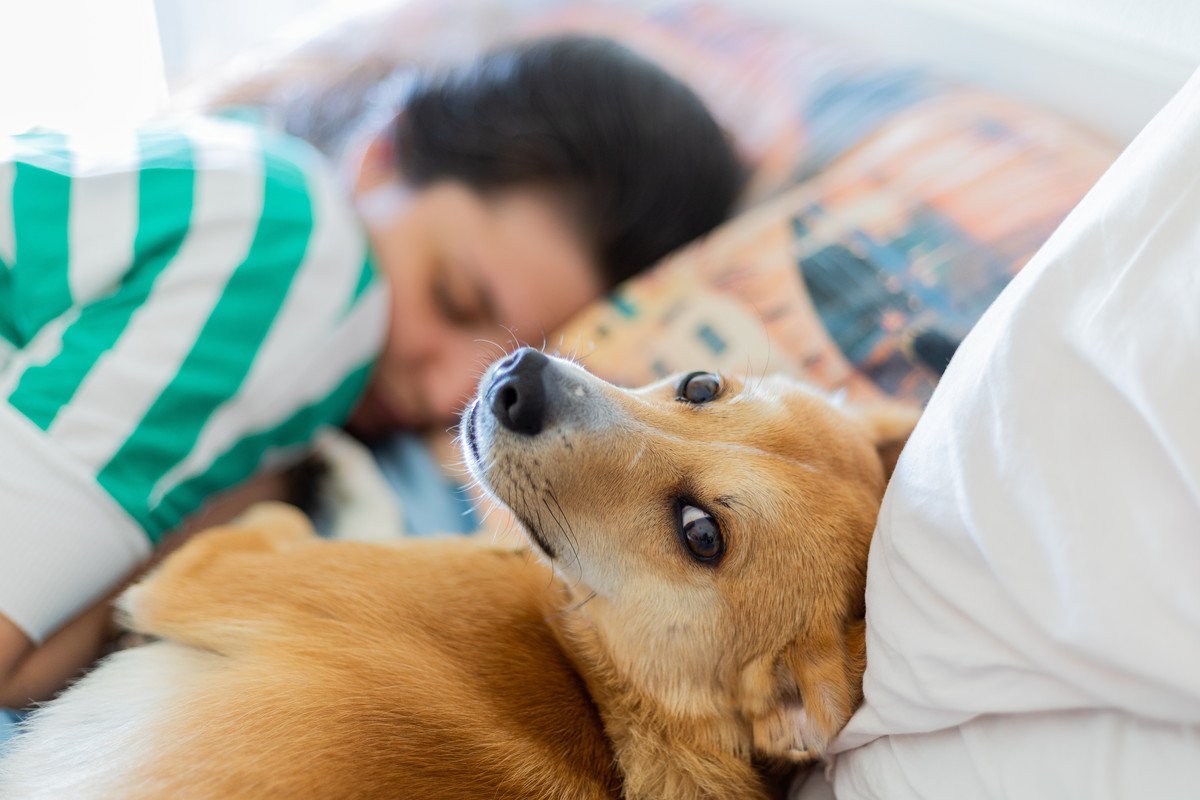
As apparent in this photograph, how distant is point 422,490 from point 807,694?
1.15m

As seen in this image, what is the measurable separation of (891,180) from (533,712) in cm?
140

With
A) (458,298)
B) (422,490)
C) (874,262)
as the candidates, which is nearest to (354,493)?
(422,490)

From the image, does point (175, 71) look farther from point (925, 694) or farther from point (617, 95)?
point (925, 694)

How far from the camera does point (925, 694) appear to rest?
107 centimetres

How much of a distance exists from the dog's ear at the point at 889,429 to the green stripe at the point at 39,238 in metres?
1.50

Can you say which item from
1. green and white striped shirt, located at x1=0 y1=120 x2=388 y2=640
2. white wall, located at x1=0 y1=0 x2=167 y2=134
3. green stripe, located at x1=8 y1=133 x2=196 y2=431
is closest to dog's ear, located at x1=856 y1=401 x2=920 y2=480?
green and white striped shirt, located at x1=0 y1=120 x2=388 y2=640

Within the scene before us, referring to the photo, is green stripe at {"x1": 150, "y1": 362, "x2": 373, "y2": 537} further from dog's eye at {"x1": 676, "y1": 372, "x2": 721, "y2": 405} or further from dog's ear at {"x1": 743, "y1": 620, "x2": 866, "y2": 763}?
dog's ear at {"x1": 743, "y1": 620, "x2": 866, "y2": 763}

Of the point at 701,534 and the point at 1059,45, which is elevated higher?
the point at 1059,45

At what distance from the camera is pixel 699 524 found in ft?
4.47

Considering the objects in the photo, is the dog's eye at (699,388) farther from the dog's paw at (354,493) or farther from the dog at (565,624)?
the dog's paw at (354,493)

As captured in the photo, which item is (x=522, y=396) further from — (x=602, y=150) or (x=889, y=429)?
(x=602, y=150)

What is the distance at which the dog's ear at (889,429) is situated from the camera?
5.23 ft

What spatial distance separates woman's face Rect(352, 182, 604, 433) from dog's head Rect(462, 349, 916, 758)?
0.75 meters

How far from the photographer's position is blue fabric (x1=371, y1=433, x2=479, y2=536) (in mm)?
2033
